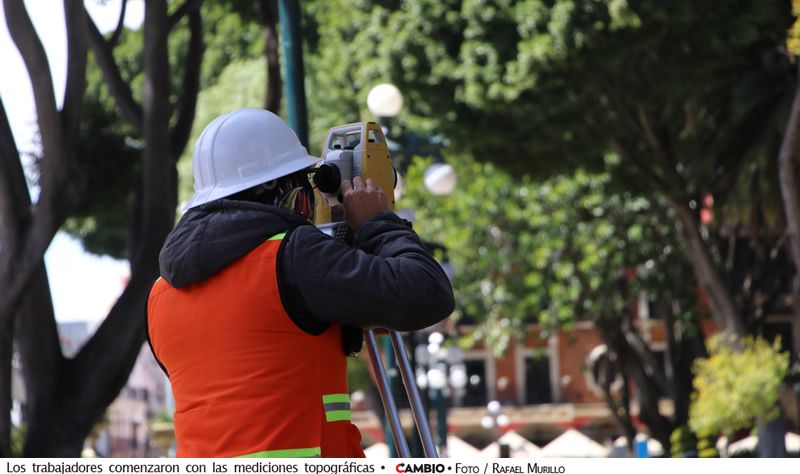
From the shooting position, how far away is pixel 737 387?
60.8ft

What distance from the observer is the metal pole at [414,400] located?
3311 mm

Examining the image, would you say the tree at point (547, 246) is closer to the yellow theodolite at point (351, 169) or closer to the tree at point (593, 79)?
the tree at point (593, 79)

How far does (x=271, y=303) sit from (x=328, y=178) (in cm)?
43

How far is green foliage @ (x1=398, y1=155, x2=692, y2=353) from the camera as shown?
2578 cm

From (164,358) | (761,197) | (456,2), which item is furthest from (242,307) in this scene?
(761,197)

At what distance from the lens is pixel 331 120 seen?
75.9ft

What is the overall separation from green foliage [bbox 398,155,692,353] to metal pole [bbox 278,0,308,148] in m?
16.7

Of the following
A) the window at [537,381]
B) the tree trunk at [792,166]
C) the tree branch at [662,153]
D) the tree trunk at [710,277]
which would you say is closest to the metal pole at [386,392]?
the tree trunk at [792,166]

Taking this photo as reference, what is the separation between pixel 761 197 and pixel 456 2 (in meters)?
5.78

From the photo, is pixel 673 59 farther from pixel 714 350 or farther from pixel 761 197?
pixel 714 350

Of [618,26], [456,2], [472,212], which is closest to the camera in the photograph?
[618,26]

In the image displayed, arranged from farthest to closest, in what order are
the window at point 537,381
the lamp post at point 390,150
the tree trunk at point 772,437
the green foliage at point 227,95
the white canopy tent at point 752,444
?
1. the window at point 537,381
2. the white canopy tent at point 752,444
3. the green foliage at point 227,95
4. the tree trunk at point 772,437
5. the lamp post at point 390,150

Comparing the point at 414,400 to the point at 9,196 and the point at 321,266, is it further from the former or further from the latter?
the point at 9,196
